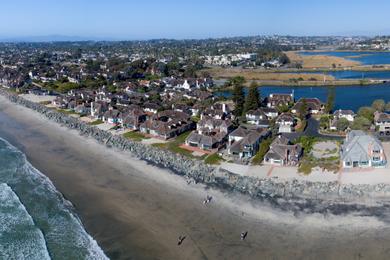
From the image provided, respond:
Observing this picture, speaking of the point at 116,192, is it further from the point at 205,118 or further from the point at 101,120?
the point at 101,120

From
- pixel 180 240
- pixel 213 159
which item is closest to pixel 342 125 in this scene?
pixel 213 159

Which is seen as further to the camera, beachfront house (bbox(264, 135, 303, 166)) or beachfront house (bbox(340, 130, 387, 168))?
beachfront house (bbox(264, 135, 303, 166))

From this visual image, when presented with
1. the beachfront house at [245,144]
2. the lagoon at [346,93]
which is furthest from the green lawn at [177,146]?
the lagoon at [346,93]

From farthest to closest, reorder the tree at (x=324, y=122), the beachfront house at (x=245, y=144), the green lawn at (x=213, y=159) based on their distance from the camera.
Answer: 1. the tree at (x=324, y=122)
2. the beachfront house at (x=245, y=144)
3. the green lawn at (x=213, y=159)

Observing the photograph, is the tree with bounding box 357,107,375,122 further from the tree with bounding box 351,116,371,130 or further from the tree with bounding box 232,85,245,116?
the tree with bounding box 232,85,245,116

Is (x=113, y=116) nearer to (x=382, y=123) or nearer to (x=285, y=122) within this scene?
(x=285, y=122)

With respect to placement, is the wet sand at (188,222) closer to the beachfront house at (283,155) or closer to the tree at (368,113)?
the beachfront house at (283,155)

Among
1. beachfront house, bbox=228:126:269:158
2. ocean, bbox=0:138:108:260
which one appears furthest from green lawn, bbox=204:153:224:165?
ocean, bbox=0:138:108:260
